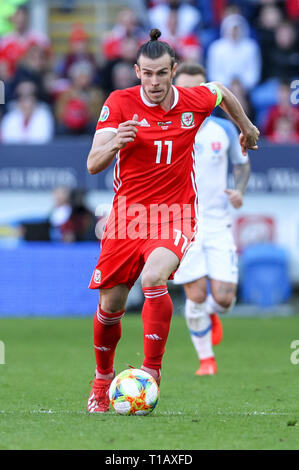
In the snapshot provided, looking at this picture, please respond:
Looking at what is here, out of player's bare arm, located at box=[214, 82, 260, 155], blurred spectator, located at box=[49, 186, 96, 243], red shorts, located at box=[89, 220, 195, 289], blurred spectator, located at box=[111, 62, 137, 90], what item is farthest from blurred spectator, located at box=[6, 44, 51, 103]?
red shorts, located at box=[89, 220, 195, 289]

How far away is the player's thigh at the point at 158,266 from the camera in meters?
5.87

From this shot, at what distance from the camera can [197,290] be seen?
28.3 feet

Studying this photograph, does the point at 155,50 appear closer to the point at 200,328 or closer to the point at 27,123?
the point at 200,328

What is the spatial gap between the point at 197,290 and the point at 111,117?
296 cm

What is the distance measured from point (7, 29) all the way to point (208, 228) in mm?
12228

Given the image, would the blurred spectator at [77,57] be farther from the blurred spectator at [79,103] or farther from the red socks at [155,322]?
the red socks at [155,322]

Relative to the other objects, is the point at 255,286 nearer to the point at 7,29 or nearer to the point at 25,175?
the point at 25,175

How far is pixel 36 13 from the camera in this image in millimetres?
20766

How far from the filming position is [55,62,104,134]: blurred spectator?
16.0 meters

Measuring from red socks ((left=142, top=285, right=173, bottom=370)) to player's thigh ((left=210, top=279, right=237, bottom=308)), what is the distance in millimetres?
2775

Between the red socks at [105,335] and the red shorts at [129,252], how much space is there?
0.22m

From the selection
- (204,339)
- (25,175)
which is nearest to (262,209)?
(25,175)

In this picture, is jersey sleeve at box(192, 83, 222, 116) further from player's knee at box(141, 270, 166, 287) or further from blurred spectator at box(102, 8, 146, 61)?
blurred spectator at box(102, 8, 146, 61)

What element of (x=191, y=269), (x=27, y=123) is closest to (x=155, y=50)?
(x=191, y=269)
